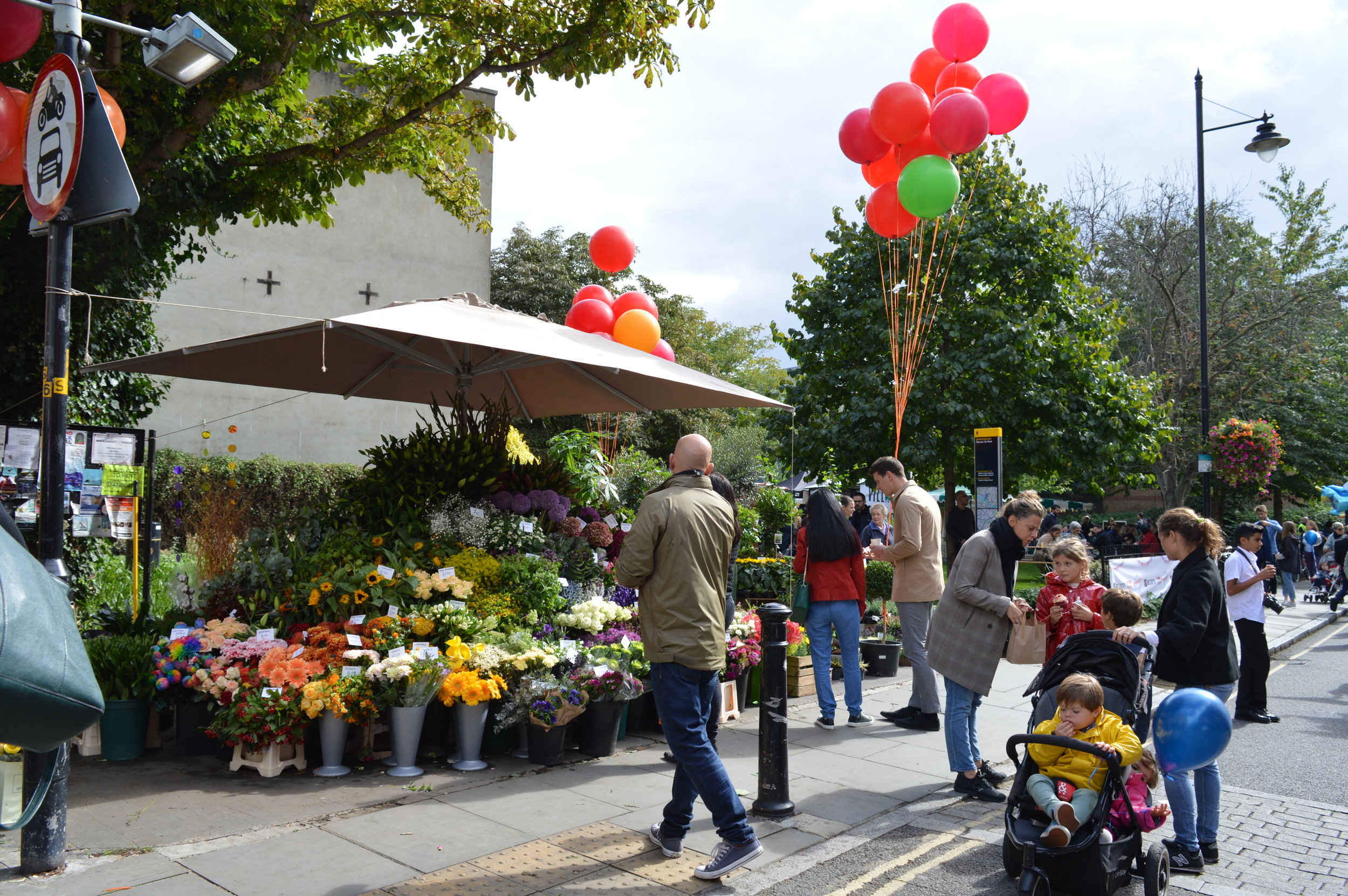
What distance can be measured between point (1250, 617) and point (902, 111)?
553 centimetres

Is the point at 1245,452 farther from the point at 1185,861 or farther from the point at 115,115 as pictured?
the point at 115,115

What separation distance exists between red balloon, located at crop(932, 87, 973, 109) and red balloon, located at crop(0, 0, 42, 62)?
737cm

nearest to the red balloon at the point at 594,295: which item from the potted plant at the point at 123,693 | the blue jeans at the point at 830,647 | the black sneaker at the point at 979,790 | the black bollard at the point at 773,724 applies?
the blue jeans at the point at 830,647

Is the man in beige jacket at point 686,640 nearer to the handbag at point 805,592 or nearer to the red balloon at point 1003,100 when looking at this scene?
the handbag at point 805,592

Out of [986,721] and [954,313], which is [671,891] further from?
[954,313]

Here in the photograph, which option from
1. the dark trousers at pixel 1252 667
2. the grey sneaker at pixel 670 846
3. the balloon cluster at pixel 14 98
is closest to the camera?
the grey sneaker at pixel 670 846

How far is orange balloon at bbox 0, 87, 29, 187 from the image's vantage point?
620cm

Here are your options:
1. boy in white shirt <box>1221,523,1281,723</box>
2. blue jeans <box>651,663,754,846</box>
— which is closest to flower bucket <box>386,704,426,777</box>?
blue jeans <box>651,663,754,846</box>

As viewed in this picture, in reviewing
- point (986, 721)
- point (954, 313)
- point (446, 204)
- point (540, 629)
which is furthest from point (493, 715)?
point (954, 313)

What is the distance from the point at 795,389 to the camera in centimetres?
1898

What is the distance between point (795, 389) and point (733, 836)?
50.4 ft

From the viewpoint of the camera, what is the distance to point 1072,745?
3.91 m

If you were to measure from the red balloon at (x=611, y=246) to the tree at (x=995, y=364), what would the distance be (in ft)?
26.1

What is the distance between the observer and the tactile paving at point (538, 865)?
4004 mm
